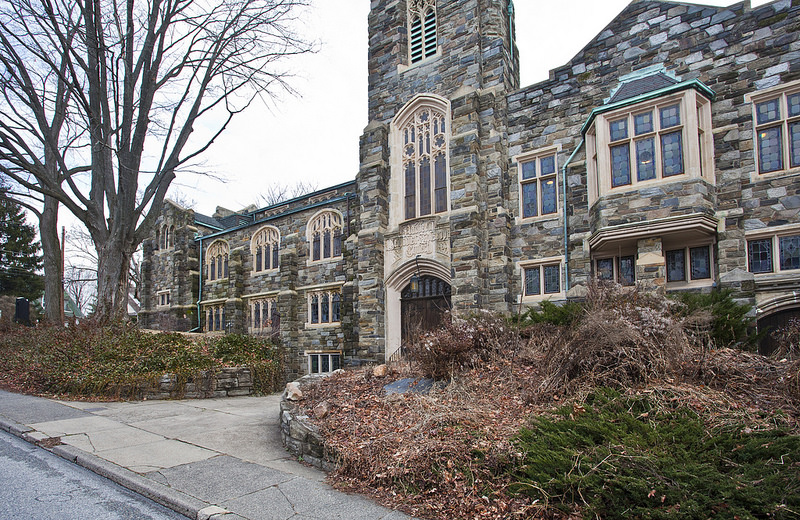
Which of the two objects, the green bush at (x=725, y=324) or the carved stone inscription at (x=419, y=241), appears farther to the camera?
the carved stone inscription at (x=419, y=241)

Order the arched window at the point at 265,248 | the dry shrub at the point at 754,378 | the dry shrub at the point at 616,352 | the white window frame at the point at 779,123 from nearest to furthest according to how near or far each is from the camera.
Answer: the dry shrub at the point at 754,378
the dry shrub at the point at 616,352
the white window frame at the point at 779,123
the arched window at the point at 265,248

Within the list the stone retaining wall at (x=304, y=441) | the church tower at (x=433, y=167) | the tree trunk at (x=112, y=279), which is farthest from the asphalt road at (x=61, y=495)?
the church tower at (x=433, y=167)

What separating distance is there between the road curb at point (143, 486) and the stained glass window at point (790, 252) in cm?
1138

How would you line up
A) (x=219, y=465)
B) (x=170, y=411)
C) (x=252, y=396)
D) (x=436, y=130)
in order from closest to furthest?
(x=219, y=465), (x=170, y=411), (x=252, y=396), (x=436, y=130)

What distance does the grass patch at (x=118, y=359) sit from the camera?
10352mm

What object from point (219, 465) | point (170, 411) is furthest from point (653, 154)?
point (170, 411)

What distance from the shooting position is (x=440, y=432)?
5395mm

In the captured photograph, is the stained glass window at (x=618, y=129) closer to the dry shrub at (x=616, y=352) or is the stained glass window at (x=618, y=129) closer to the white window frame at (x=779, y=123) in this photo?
the white window frame at (x=779, y=123)

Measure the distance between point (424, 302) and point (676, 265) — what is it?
23.0ft

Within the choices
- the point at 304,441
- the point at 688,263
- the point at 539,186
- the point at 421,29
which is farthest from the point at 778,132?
the point at 304,441

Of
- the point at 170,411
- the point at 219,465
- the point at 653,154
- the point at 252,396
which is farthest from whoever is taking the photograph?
the point at 252,396

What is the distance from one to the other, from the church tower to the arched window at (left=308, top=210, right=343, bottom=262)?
390cm

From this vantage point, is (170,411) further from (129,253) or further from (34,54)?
(34,54)

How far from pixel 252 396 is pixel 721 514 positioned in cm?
1065
